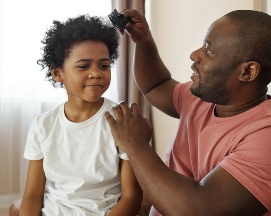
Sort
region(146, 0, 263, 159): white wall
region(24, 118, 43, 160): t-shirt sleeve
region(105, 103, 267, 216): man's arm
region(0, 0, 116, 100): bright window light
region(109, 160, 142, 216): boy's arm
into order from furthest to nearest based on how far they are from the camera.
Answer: region(0, 0, 116, 100): bright window light
region(146, 0, 263, 159): white wall
region(24, 118, 43, 160): t-shirt sleeve
region(109, 160, 142, 216): boy's arm
region(105, 103, 267, 216): man's arm

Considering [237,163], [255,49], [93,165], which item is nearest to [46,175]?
[93,165]

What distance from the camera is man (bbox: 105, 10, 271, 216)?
977 mm

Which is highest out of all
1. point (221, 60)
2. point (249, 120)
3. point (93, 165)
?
point (221, 60)

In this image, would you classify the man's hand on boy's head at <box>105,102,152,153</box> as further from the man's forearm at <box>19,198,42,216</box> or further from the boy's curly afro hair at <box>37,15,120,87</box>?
the man's forearm at <box>19,198,42,216</box>

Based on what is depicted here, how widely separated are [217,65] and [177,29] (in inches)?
64.6

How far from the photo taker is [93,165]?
52.0 inches

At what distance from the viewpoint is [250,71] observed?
111cm

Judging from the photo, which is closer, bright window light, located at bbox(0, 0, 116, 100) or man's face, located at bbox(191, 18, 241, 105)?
man's face, located at bbox(191, 18, 241, 105)

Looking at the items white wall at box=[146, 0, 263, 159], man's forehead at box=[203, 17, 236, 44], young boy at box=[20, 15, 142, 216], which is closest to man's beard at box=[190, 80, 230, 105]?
man's forehead at box=[203, 17, 236, 44]

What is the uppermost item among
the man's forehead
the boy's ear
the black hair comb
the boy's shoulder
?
the black hair comb

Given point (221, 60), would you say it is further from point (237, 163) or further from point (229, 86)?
point (237, 163)

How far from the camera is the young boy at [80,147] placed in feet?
4.34

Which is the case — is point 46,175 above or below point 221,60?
below

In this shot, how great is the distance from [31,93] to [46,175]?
1717 millimetres
